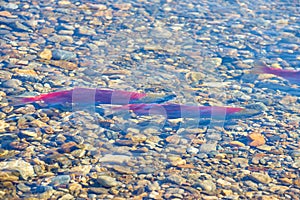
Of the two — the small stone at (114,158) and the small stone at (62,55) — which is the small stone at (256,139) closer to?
the small stone at (114,158)

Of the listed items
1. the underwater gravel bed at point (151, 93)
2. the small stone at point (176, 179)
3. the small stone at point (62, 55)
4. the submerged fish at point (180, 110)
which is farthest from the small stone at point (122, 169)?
the small stone at point (62, 55)

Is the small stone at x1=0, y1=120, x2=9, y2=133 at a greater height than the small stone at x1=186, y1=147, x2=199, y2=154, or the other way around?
the small stone at x1=0, y1=120, x2=9, y2=133

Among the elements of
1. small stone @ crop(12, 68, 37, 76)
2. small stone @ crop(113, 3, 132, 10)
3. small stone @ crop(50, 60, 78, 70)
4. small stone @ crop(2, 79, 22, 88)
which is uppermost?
small stone @ crop(113, 3, 132, 10)

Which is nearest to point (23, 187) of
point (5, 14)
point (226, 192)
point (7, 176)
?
point (7, 176)

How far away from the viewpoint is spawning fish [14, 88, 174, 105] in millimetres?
4586

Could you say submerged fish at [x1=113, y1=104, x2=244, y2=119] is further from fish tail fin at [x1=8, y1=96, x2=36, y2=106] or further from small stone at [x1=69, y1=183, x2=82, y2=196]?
small stone at [x1=69, y1=183, x2=82, y2=196]

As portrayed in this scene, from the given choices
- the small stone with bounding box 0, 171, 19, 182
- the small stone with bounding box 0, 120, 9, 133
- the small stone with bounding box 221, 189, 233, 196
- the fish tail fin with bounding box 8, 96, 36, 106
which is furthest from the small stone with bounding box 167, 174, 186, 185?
the fish tail fin with bounding box 8, 96, 36, 106

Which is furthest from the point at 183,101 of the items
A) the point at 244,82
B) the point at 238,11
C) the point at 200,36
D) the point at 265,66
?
the point at 238,11

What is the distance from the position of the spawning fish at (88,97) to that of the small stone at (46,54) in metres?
0.75

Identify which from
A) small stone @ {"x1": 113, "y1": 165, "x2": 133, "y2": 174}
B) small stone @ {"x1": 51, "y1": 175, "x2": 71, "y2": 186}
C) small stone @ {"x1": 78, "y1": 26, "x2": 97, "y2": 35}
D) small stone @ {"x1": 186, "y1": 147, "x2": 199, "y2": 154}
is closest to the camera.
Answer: small stone @ {"x1": 51, "y1": 175, "x2": 71, "y2": 186}

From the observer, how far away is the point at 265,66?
5418mm

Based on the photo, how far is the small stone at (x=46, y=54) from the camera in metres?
5.37

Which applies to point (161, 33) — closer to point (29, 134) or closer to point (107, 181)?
point (29, 134)

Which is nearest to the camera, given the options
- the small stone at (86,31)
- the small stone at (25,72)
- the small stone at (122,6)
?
the small stone at (25,72)
